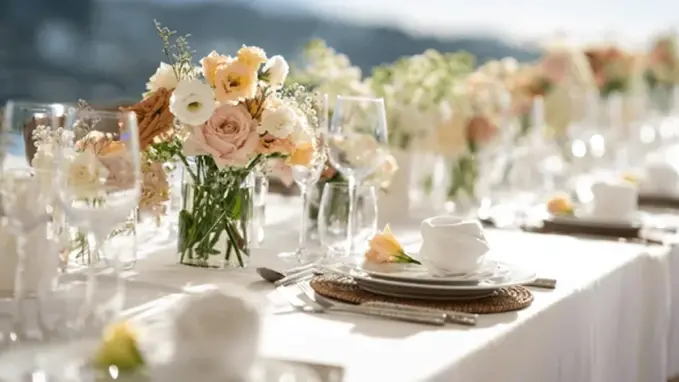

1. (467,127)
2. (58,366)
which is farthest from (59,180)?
(467,127)

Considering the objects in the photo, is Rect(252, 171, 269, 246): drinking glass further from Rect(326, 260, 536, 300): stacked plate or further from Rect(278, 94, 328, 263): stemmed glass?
Rect(326, 260, 536, 300): stacked plate

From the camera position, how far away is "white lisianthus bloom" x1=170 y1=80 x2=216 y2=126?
68.2 inches

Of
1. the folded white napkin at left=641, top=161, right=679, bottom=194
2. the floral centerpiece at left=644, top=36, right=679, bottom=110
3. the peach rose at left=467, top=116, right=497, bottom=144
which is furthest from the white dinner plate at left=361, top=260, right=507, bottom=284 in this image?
the floral centerpiece at left=644, top=36, right=679, bottom=110

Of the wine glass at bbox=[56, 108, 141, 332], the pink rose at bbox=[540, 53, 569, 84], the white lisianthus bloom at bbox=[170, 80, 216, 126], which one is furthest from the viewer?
the pink rose at bbox=[540, 53, 569, 84]

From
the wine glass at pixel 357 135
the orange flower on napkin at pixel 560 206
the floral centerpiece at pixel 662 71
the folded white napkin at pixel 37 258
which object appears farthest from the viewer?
the floral centerpiece at pixel 662 71

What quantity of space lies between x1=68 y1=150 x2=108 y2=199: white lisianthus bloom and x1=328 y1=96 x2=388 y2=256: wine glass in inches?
30.0

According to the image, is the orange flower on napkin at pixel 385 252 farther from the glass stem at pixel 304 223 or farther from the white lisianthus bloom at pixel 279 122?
the glass stem at pixel 304 223

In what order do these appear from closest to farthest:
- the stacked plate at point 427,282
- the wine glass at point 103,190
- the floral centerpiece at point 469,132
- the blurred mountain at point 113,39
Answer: the wine glass at point 103,190 → the stacked plate at point 427,282 → the floral centerpiece at point 469,132 → the blurred mountain at point 113,39

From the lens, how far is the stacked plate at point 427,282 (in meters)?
1.60

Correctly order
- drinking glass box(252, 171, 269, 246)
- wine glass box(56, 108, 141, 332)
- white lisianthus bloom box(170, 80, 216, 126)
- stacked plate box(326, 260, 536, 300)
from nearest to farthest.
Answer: wine glass box(56, 108, 141, 332) → stacked plate box(326, 260, 536, 300) → white lisianthus bloom box(170, 80, 216, 126) → drinking glass box(252, 171, 269, 246)

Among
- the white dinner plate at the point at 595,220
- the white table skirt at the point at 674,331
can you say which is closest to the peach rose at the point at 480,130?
the white dinner plate at the point at 595,220

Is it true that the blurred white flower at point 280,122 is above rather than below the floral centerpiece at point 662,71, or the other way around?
below

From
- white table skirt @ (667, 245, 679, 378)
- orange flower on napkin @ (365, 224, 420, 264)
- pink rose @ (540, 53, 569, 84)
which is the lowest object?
white table skirt @ (667, 245, 679, 378)

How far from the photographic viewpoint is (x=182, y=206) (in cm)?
187
